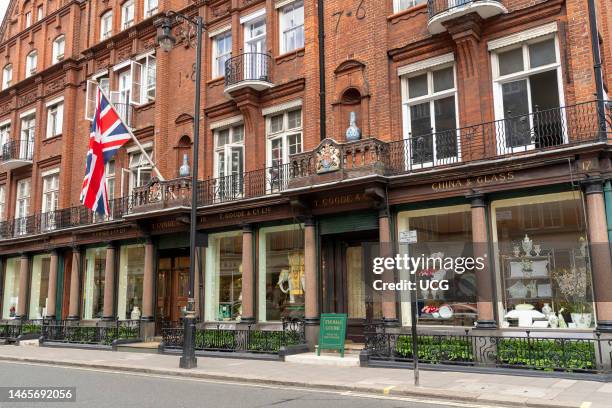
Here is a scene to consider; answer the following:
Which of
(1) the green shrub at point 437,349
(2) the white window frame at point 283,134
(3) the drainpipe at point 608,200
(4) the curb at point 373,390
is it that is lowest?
(4) the curb at point 373,390

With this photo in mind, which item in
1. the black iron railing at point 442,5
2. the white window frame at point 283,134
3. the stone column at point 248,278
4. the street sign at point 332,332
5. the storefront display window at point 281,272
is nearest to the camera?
the black iron railing at point 442,5

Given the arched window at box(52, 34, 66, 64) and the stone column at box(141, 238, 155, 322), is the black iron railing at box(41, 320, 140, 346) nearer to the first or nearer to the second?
the stone column at box(141, 238, 155, 322)

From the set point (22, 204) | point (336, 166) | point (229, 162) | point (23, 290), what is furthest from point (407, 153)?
point (22, 204)

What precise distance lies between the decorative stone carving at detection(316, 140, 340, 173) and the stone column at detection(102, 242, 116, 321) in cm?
1119

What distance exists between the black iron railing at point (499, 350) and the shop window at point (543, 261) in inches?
34.2

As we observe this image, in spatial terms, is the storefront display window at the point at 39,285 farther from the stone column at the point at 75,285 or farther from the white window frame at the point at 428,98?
the white window frame at the point at 428,98

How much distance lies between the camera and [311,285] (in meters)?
16.5

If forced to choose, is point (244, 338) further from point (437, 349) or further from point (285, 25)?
point (285, 25)

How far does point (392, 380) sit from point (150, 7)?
19.6 meters

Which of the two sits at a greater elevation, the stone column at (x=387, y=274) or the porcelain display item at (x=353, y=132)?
the porcelain display item at (x=353, y=132)

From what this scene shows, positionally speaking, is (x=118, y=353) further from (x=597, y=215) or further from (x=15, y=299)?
(x=597, y=215)

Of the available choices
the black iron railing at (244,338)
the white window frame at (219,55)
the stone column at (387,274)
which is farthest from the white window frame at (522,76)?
the white window frame at (219,55)

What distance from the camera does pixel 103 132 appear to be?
20984 mm

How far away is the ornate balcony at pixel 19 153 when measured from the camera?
29.0 m
